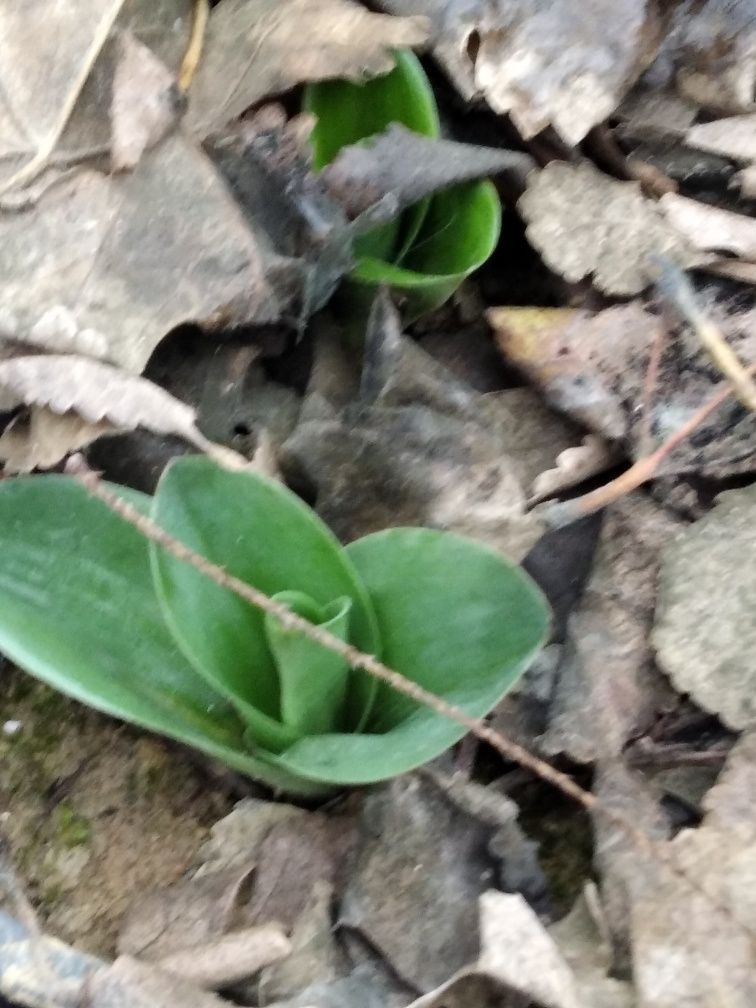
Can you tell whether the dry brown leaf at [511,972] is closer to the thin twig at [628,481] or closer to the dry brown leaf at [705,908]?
the dry brown leaf at [705,908]

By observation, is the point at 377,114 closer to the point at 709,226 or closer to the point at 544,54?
the point at 544,54

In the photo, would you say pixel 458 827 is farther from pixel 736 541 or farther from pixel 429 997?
pixel 736 541

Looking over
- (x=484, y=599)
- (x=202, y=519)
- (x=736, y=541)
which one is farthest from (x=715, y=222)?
(x=202, y=519)

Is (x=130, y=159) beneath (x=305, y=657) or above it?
above

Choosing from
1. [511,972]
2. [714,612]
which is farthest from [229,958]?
[714,612]

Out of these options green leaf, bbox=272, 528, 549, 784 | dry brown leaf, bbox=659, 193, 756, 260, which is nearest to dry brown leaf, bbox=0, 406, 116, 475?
green leaf, bbox=272, 528, 549, 784

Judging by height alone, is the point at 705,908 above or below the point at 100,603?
below
